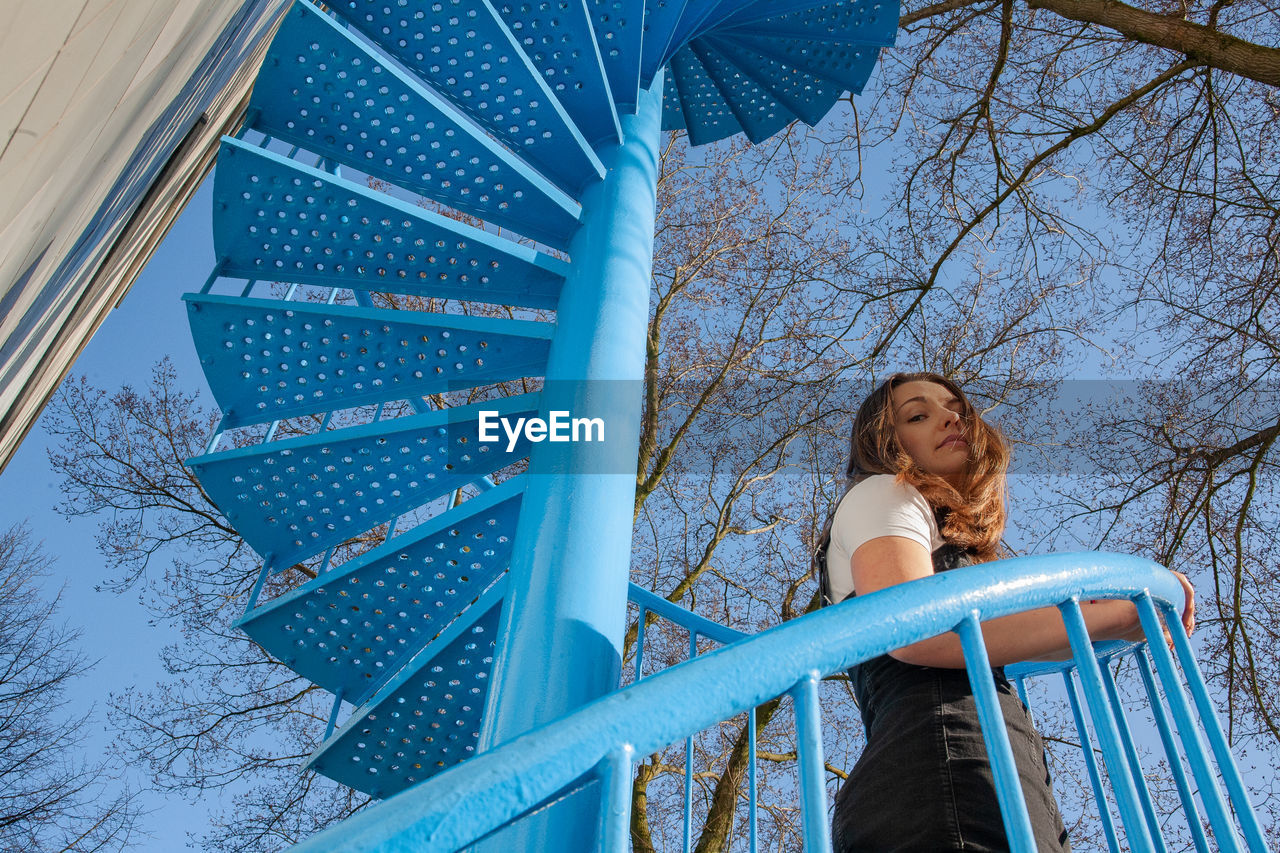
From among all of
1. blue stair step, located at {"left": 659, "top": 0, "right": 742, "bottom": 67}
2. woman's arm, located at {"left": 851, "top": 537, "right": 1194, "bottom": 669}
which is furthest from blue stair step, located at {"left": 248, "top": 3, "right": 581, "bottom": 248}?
woman's arm, located at {"left": 851, "top": 537, "right": 1194, "bottom": 669}

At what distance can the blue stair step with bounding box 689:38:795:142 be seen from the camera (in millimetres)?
4695

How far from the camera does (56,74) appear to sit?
127cm

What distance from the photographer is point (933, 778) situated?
125 cm

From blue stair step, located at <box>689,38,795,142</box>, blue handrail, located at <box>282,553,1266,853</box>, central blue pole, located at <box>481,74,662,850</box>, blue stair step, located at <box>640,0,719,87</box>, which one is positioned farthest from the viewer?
blue stair step, located at <box>689,38,795,142</box>

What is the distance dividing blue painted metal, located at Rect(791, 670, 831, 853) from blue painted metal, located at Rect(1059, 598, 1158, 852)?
434 millimetres

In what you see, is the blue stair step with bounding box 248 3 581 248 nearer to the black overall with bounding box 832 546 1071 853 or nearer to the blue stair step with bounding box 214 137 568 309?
the blue stair step with bounding box 214 137 568 309

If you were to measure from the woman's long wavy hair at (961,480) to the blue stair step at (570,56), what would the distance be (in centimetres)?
183

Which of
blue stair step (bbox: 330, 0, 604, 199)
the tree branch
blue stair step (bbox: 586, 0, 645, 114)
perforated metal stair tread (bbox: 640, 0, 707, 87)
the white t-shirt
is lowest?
the white t-shirt

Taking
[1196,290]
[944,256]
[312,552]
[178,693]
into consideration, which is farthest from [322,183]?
[178,693]

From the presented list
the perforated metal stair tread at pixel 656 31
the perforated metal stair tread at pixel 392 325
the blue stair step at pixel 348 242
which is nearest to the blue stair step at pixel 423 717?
the perforated metal stair tread at pixel 392 325

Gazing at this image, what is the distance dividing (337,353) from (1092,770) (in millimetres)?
2284

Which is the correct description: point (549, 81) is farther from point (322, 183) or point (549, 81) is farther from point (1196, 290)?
point (1196, 290)

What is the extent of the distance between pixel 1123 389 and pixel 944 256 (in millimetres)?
1375

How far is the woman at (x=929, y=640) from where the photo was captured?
1239mm
